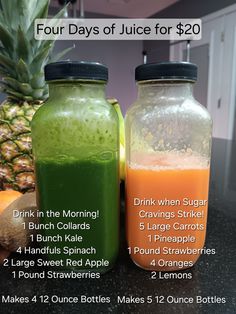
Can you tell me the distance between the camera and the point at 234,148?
4.53 feet

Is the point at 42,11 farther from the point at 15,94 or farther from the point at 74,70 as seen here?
the point at 74,70

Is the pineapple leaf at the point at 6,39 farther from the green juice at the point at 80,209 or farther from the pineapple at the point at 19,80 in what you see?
the green juice at the point at 80,209

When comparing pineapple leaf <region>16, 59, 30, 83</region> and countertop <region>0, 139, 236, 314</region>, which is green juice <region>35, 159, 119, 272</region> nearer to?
countertop <region>0, 139, 236, 314</region>

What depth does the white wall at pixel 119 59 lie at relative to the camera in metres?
3.33

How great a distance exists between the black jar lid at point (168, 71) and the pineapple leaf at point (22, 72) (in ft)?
0.97

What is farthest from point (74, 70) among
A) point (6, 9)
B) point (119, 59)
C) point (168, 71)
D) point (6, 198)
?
point (119, 59)

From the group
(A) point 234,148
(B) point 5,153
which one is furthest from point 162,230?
(A) point 234,148

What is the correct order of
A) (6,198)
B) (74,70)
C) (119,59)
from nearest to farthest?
(74,70), (6,198), (119,59)

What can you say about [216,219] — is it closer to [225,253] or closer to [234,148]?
[225,253]

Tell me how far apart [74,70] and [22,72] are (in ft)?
0.92

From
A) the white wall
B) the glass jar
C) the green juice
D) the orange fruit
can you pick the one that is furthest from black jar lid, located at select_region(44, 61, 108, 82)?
the white wall

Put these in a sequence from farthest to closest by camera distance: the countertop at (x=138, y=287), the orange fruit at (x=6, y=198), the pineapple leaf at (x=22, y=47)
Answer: the pineapple leaf at (x=22, y=47)
the orange fruit at (x=6, y=198)
the countertop at (x=138, y=287)

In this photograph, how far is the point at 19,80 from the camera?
0.55 m

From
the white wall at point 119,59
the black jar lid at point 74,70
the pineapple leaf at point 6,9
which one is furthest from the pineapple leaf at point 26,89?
the white wall at point 119,59
